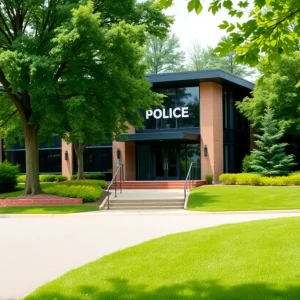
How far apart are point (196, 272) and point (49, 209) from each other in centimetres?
1620

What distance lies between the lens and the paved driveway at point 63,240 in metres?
9.03

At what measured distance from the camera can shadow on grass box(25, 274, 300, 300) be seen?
Result: 6.77 metres

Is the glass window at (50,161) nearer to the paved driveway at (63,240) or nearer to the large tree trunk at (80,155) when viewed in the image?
the large tree trunk at (80,155)

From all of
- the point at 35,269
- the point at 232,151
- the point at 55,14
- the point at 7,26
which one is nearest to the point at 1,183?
the point at 7,26

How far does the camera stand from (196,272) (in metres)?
8.20

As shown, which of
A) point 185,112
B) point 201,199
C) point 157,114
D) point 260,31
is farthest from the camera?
point 157,114

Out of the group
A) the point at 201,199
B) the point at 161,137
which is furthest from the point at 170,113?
the point at 201,199

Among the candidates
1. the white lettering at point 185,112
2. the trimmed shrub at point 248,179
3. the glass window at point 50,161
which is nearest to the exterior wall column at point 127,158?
the white lettering at point 185,112

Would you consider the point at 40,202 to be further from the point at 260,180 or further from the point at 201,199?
the point at 260,180

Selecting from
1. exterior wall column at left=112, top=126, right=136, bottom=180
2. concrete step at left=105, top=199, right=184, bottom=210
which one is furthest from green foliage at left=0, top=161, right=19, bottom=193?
concrete step at left=105, top=199, right=184, bottom=210

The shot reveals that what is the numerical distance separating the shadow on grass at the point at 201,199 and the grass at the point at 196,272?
41.7 ft

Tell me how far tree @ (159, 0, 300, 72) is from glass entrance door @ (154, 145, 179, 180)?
99.3 feet

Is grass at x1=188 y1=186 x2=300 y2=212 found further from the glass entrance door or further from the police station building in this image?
the glass entrance door

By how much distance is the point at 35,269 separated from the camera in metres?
9.58
